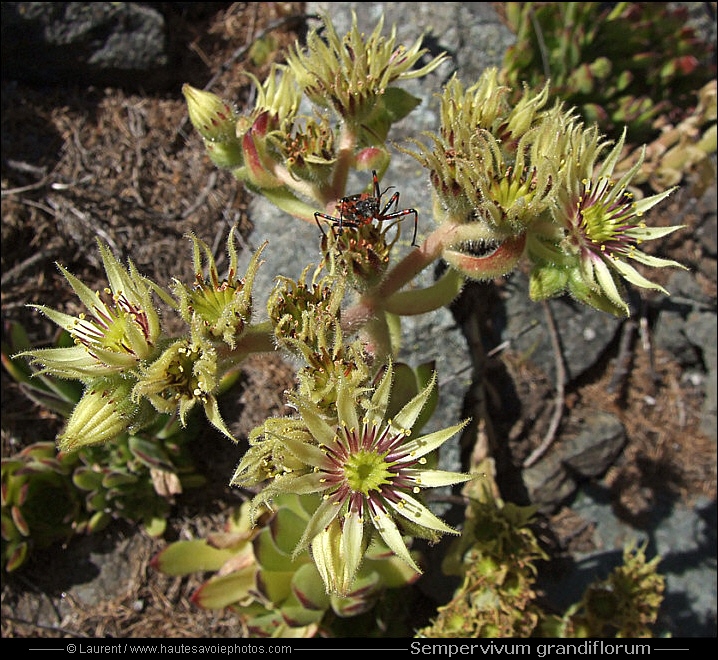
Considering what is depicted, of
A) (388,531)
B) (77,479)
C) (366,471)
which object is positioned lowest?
(77,479)

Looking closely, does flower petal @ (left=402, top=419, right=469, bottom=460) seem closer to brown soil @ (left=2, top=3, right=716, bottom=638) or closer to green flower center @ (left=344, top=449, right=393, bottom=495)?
green flower center @ (left=344, top=449, right=393, bottom=495)

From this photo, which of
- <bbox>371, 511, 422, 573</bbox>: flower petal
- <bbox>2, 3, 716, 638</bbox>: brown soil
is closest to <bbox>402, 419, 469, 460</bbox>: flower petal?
<bbox>371, 511, 422, 573</bbox>: flower petal

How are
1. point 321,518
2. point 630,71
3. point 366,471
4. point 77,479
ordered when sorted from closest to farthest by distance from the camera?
point 321,518 → point 366,471 → point 77,479 → point 630,71

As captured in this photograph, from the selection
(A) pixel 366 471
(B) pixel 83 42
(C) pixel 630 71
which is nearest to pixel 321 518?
(A) pixel 366 471

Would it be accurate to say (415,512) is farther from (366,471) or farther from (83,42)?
(83,42)

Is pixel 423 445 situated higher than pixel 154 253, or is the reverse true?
pixel 423 445

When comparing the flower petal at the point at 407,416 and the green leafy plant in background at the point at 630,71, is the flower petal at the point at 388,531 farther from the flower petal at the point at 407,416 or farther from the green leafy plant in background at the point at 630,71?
the green leafy plant in background at the point at 630,71

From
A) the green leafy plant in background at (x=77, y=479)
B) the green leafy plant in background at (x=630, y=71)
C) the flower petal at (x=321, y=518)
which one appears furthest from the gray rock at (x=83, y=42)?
the flower petal at (x=321, y=518)

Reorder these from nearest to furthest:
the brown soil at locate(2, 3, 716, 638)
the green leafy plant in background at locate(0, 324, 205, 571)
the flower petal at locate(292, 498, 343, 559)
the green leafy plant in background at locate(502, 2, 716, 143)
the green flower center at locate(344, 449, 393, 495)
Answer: the flower petal at locate(292, 498, 343, 559) → the green flower center at locate(344, 449, 393, 495) → the green leafy plant in background at locate(0, 324, 205, 571) → the brown soil at locate(2, 3, 716, 638) → the green leafy plant in background at locate(502, 2, 716, 143)
